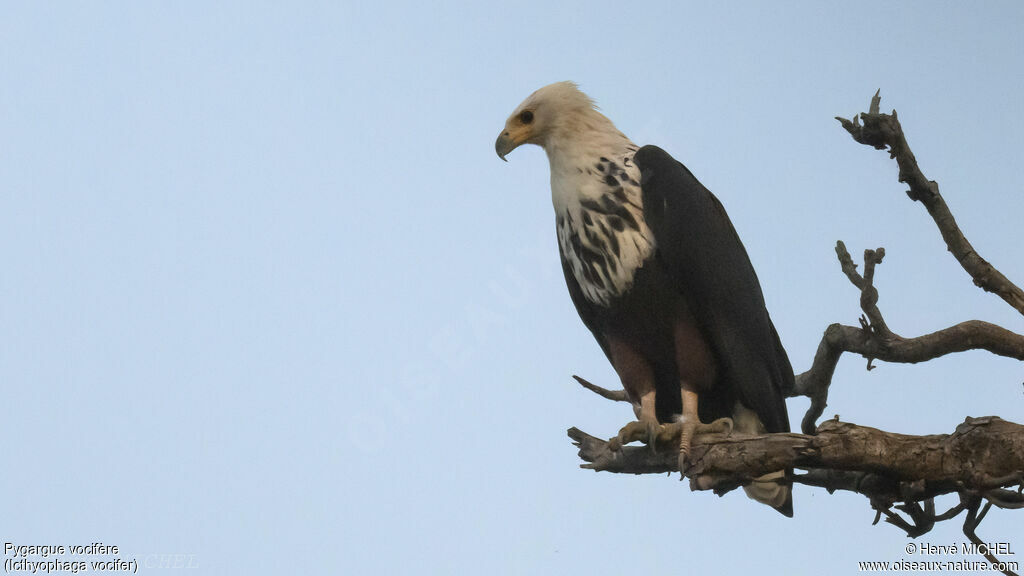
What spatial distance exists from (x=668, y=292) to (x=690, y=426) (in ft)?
2.23

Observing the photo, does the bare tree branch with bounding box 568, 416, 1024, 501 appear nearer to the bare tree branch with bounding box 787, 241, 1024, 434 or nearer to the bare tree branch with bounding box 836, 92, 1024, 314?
the bare tree branch with bounding box 787, 241, 1024, 434

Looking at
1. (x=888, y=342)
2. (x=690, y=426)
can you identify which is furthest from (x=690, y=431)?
(x=888, y=342)

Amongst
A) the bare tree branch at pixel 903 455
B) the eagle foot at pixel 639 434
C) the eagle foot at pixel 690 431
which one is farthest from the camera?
the eagle foot at pixel 639 434

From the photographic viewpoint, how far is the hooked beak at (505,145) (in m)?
5.40

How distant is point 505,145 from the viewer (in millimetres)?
5398

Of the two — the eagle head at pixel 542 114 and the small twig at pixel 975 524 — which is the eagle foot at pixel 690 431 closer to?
the small twig at pixel 975 524

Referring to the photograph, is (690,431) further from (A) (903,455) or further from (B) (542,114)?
(B) (542,114)

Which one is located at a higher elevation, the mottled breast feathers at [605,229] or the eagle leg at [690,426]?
the mottled breast feathers at [605,229]

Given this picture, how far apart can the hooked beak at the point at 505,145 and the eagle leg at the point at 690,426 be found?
1.66m

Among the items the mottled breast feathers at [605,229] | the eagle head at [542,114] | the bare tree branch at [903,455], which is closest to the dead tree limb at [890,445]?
the bare tree branch at [903,455]

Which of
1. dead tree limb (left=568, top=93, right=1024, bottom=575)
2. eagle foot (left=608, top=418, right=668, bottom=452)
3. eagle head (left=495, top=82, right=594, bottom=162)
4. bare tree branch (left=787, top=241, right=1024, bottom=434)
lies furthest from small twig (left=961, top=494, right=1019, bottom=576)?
eagle head (left=495, top=82, right=594, bottom=162)

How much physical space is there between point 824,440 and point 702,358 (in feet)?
3.49

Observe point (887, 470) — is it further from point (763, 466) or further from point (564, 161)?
point (564, 161)

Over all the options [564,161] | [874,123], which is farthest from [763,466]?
[564,161]
